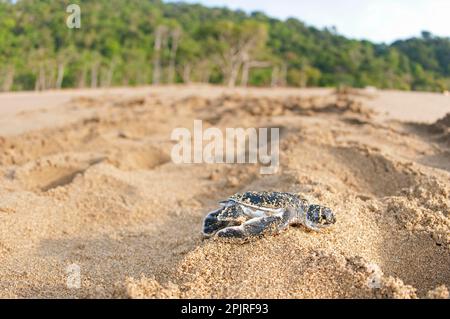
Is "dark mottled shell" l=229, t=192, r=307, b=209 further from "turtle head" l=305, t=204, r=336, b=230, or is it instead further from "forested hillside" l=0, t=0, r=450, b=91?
"forested hillside" l=0, t=0, r=450, b=91

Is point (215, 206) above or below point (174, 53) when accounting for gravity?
below

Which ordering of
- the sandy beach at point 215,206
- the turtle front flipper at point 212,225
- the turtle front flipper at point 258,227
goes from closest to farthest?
the sandy beach at point 215,206 → the turtle front flipper at point 258,227 → the turtle front flipper at point 212,225

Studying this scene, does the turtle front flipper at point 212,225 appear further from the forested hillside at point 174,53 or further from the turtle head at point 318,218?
the forested hillside at point 174,53

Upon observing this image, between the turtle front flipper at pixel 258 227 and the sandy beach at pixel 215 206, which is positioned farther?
the turtle front flipper at pixel 258 227

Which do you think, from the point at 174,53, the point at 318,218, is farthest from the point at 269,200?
the point at 174,53

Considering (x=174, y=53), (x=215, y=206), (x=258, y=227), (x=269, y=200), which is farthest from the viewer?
(x=174, y=53)

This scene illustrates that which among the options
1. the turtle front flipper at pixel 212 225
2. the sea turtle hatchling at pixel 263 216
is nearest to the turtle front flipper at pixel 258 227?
the sea turtle hatchling at pixel 263 216

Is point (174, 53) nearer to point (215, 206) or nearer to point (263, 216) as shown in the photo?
point (215, 206)
